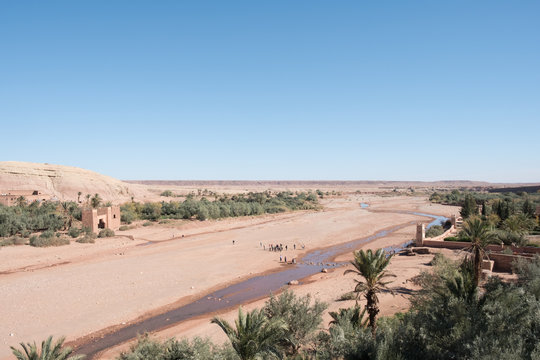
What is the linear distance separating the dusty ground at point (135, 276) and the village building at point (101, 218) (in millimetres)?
2995

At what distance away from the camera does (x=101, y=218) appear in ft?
145

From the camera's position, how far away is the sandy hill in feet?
244

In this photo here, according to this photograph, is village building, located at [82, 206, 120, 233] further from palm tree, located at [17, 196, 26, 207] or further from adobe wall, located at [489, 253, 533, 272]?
adobe wall, located at [489, 253, 533, 272]

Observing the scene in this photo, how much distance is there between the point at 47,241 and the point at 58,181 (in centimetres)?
5436

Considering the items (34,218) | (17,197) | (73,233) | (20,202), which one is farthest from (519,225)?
(17,197)

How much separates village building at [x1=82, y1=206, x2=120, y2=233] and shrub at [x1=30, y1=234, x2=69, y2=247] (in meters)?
5.38

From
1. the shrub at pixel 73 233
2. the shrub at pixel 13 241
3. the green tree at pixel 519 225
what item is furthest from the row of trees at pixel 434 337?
the shrub at pixel 73 233

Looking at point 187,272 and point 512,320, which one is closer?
point 512,320

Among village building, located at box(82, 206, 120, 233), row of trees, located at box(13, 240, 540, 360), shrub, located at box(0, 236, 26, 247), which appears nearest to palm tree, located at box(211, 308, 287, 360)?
row of trees, located at box(13, 240, 540, 360)

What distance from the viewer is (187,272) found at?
1059 inches

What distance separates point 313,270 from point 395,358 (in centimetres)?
2060

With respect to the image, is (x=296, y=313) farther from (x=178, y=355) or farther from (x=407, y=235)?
(x=407, y=235)

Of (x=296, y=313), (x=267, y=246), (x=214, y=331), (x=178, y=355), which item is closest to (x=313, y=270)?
(x=267, y=246)

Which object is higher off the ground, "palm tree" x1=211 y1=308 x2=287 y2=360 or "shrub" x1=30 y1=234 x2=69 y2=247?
"palm tree" x1=211 y1=308 x2=287 y2=360
